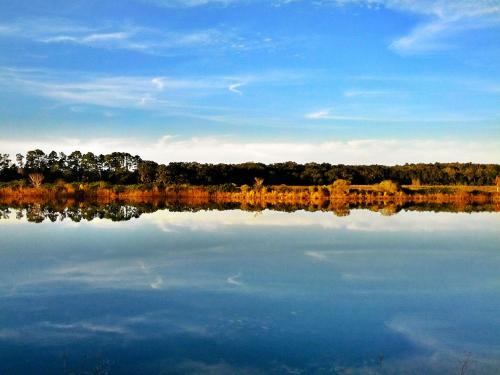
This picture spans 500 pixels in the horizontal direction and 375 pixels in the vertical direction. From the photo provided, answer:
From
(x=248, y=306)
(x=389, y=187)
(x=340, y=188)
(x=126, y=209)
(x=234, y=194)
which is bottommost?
(x=248, y=306)

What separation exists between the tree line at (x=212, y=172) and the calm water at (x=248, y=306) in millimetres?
50466

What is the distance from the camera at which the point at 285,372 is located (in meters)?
5.10

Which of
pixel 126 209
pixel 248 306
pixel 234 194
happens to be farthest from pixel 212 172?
pixel 248 306

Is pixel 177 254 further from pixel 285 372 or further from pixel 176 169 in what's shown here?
pixel 176 169

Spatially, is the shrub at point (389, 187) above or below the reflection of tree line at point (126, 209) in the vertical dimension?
above

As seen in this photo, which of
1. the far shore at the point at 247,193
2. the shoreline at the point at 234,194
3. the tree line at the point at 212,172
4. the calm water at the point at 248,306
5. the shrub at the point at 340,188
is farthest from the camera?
the tree line at the point at 212,172

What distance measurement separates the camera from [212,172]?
221 ft

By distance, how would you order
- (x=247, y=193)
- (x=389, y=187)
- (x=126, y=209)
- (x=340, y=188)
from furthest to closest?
(x=389, y=187), (x=247, y=193), (x=340, y=188), (x=126, y=209)

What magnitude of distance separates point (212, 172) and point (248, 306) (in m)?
60.1

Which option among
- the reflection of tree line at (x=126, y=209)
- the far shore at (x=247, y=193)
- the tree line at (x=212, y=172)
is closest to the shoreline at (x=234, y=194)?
the far shore at (x=247, y=193)

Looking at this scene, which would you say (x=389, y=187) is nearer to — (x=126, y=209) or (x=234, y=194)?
(x=234, y=194)

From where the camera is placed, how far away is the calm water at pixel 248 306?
545cm

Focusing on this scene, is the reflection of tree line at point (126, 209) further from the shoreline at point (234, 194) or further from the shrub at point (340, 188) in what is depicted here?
the shrub at point (340, 188)

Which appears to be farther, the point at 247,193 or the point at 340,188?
the point at 247,193
